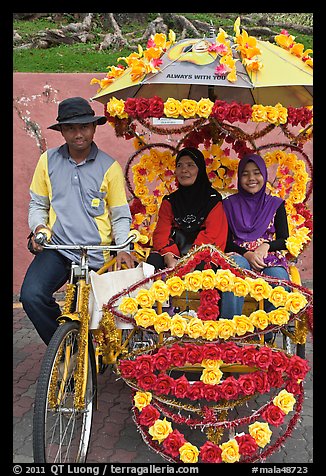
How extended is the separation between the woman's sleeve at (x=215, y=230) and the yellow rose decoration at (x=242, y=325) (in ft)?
3.02

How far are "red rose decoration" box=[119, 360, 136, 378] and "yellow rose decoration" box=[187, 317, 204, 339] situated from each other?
375 millimetres

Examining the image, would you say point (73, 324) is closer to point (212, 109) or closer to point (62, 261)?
point (62, 261)

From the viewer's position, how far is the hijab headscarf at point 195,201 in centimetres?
385

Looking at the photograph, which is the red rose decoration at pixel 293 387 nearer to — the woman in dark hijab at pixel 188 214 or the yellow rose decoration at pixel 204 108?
the woman in dark hijab at pixel 188 214

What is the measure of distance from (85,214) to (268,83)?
143cm

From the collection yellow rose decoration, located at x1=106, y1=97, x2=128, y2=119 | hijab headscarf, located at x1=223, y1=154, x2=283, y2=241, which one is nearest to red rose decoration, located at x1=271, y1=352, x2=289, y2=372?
hijab headscarf, located at x1=223, y1=154, x2=283, y2=241

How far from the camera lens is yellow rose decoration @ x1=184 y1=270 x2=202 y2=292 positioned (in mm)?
2729

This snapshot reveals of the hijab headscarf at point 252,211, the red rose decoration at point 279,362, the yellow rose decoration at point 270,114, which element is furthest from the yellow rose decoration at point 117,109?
the red rose decoration at point 279,362

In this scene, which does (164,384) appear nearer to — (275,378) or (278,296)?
(275,378)

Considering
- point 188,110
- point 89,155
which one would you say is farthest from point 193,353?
point 89,155

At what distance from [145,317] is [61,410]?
0.66 meters

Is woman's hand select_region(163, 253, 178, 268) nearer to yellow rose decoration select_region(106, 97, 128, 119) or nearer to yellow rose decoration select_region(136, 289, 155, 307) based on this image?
yellow rose decoration select_region(136, 289, 155, 307)
